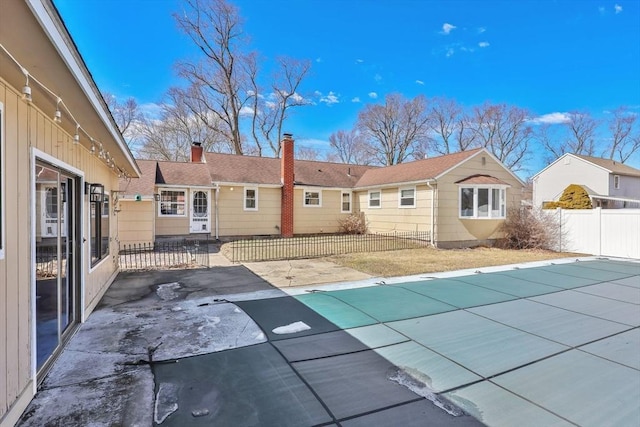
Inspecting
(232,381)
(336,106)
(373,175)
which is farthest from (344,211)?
(336,106)

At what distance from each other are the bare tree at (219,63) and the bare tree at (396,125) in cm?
1364

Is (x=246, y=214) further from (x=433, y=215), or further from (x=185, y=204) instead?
(x=433, y=215)

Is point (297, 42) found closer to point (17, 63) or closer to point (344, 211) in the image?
point (344, 211)

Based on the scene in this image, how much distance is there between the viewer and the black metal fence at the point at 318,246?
11.6 metres

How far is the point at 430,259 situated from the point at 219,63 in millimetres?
22921

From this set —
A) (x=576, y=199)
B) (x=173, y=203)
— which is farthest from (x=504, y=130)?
(x=173, y=203)

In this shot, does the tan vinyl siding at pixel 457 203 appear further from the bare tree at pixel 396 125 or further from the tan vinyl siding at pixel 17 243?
the bare tree at pixel 396 125

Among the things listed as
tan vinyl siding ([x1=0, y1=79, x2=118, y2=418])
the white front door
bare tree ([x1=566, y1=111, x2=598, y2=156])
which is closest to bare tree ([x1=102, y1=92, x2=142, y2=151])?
the white front door

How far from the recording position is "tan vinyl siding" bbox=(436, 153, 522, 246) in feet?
46.2

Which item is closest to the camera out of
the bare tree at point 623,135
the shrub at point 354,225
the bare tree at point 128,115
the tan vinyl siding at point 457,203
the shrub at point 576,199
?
the tan vinyl siding at point 457,203

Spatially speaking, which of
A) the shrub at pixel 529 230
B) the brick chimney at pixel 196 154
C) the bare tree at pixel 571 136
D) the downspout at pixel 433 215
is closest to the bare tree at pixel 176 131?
the brick chimney at pixel 196 154

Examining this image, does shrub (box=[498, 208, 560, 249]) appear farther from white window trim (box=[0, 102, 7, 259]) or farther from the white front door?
white window trim (box=[0, 102, 7, 259])

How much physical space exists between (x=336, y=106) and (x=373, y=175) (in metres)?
17.6

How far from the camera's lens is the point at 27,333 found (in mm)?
3010
